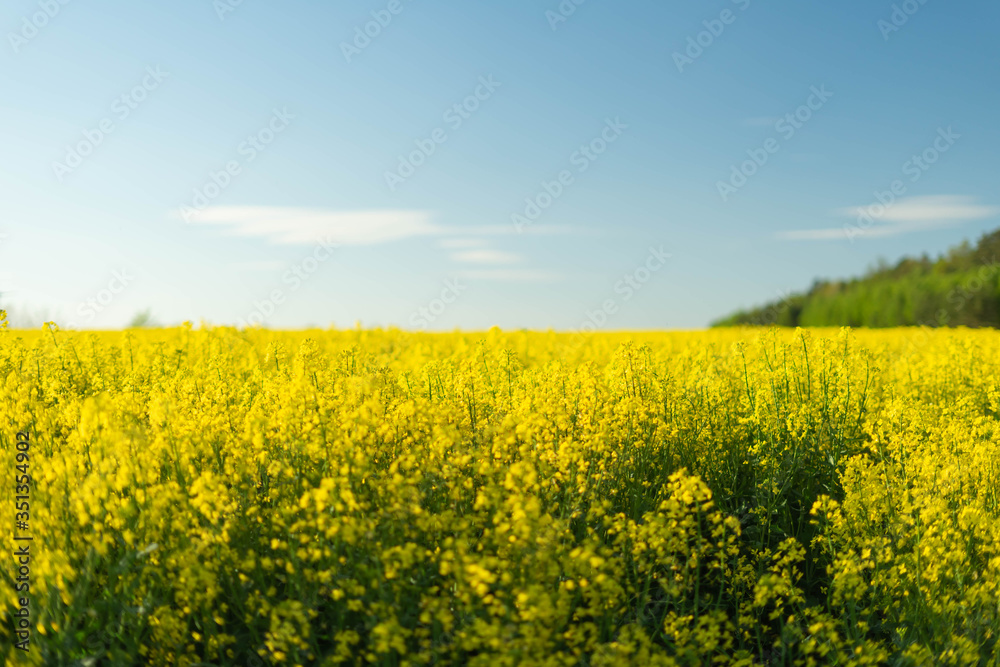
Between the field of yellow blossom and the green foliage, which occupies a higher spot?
the green foliage

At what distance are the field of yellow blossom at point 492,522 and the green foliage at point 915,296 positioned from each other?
28193mm

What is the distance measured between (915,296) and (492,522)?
48.2 meters

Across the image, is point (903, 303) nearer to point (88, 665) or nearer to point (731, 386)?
point (731, 386)

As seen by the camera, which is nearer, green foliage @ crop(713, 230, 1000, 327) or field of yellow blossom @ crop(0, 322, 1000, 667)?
field of yellow blossom @ crop(0, 322, 1000, 667)

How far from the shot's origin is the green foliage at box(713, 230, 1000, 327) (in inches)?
1554

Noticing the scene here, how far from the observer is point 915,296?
1726 inches

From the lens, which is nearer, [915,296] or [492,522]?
[492,522]

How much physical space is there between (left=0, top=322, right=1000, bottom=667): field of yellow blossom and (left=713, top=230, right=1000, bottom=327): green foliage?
28.2 meters

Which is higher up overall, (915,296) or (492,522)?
(915,296)

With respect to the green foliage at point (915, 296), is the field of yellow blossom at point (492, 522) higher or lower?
lower

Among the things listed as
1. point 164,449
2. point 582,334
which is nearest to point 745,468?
point 164,449

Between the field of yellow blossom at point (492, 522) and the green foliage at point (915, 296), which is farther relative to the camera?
the green foliage at point (915, 296)

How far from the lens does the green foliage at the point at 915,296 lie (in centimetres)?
3947

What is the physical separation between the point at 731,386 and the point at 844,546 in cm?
283
